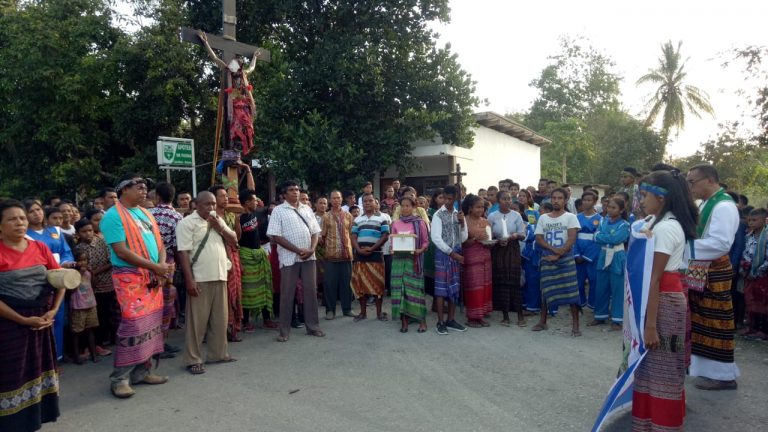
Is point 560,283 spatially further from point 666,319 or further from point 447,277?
point 666,319

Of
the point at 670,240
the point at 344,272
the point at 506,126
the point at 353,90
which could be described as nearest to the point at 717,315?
the point at 670,240

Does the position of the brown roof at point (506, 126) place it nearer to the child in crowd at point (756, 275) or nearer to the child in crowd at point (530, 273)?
the child in crowd at point (530, 273)

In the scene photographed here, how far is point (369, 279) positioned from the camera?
7.13 meters

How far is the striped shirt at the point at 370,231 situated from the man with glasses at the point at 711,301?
391cm

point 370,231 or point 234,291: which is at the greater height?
point 370,231

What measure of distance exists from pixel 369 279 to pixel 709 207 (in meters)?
4.23

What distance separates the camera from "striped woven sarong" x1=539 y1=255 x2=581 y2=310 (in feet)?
20.6

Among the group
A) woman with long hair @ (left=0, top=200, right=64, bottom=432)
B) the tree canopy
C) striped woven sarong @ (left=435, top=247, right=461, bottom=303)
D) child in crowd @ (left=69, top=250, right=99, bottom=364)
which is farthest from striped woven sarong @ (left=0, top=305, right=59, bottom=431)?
the tree canopy

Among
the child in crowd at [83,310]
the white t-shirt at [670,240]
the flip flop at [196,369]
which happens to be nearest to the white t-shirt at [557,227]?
the white t-shirt at [670,240]

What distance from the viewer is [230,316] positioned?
6043 mm

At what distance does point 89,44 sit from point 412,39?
11338mm

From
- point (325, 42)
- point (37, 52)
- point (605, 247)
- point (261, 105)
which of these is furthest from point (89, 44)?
point (605, 247)

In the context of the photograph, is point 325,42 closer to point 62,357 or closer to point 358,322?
point 358,322

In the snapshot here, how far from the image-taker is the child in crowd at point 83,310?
5.32 metres
